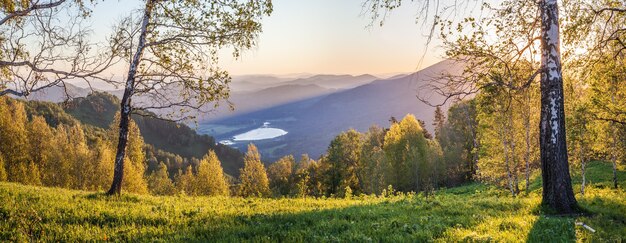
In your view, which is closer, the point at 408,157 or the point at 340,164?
the point at 408,157

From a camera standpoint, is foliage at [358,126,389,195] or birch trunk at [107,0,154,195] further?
foliage at [358,126,389,195]

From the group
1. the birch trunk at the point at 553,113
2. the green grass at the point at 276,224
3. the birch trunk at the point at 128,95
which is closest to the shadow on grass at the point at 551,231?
the green grass at the point at 276,224

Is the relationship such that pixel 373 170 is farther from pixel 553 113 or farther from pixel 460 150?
pixel 553 113

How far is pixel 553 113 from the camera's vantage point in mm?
11891

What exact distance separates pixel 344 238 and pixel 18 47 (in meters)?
11.5

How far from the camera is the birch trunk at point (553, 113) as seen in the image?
1178 cm

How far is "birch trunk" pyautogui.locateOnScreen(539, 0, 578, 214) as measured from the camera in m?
11.8

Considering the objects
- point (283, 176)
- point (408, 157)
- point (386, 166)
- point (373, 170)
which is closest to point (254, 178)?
point (373, 170)

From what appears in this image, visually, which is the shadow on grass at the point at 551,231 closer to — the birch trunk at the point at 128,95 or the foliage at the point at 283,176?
the birch trunk at the point at 128,95

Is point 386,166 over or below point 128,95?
below

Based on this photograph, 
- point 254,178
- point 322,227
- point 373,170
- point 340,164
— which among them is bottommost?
point 254,178

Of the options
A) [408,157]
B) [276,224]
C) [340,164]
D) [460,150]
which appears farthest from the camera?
[460,150]

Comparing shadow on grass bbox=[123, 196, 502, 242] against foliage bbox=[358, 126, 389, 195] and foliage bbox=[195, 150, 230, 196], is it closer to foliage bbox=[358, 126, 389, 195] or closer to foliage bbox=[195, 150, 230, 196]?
foliage bbox=[358, 126, 389, 195]

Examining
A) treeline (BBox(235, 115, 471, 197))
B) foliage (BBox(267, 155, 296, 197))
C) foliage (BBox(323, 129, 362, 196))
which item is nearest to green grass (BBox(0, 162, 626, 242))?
treeline (BBox(235, 115, 471, 197))
